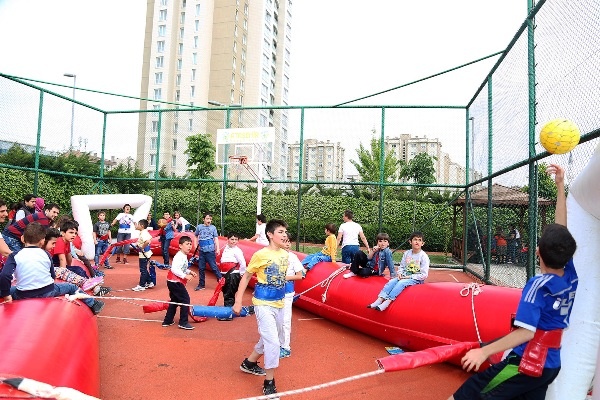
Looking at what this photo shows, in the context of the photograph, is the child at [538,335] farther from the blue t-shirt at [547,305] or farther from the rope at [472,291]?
the rope at [472,291]

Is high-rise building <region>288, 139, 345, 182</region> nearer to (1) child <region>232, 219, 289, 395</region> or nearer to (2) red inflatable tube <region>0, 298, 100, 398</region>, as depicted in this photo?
(1) child <region>232, 219, 289, 395</region>

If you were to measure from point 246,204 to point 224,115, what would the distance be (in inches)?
309

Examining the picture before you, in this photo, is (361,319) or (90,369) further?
(361,319)

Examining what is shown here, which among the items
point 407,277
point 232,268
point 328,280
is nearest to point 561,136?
point 407,277

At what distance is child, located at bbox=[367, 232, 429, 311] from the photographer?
5.72 m

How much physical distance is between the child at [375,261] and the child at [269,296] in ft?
7.54

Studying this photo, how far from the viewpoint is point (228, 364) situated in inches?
193

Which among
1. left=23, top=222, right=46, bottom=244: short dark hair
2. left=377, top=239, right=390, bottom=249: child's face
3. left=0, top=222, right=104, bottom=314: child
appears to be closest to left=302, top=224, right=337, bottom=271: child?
left=377, top=239, right=390, bottom=249: child's face

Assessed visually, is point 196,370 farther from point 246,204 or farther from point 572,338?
point 246,204

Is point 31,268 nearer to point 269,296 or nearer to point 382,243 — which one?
point 269,296

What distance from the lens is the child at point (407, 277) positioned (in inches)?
225

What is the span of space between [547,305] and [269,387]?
265 centimetres

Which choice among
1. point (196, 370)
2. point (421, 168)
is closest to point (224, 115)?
point (196, 370)

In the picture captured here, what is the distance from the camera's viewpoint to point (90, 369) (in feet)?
11.3
